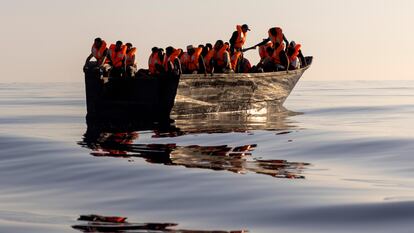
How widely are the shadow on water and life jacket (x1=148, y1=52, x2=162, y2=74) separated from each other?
1.77 m

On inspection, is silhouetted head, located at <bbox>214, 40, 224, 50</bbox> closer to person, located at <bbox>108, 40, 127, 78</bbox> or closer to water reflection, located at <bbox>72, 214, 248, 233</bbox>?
person, located at <bbox>108, 40, 127, 78</bbox>

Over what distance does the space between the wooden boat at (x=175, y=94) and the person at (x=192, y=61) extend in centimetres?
91

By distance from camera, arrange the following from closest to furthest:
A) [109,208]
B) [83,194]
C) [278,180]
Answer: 1. [109,208]
2. [83,194]
3. [278,180]

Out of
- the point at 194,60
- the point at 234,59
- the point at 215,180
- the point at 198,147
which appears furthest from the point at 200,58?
the point at 215,180

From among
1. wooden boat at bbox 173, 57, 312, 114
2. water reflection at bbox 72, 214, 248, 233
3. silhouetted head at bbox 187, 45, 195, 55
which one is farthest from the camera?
silhouetted head at bbox 187, 45, 195, 55

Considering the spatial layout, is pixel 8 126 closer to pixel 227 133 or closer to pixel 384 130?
pixel 227 133

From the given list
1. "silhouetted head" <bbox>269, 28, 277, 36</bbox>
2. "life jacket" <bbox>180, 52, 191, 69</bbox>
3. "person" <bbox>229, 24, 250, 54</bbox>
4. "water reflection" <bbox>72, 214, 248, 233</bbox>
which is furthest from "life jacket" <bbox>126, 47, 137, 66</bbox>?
"water reflection" <bbox>72, 214, 248, 233</bbox>

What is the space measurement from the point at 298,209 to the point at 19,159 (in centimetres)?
757

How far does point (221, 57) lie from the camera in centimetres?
2711

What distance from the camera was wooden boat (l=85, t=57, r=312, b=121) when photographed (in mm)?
25781

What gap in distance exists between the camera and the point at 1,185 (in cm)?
1189

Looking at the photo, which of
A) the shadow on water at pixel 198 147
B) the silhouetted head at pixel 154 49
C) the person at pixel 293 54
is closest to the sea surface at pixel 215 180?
the shadow on water at pixel 198 147

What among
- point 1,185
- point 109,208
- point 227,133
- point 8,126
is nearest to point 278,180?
point 109,208

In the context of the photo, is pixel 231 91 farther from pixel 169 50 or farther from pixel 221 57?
pixel 169 50
